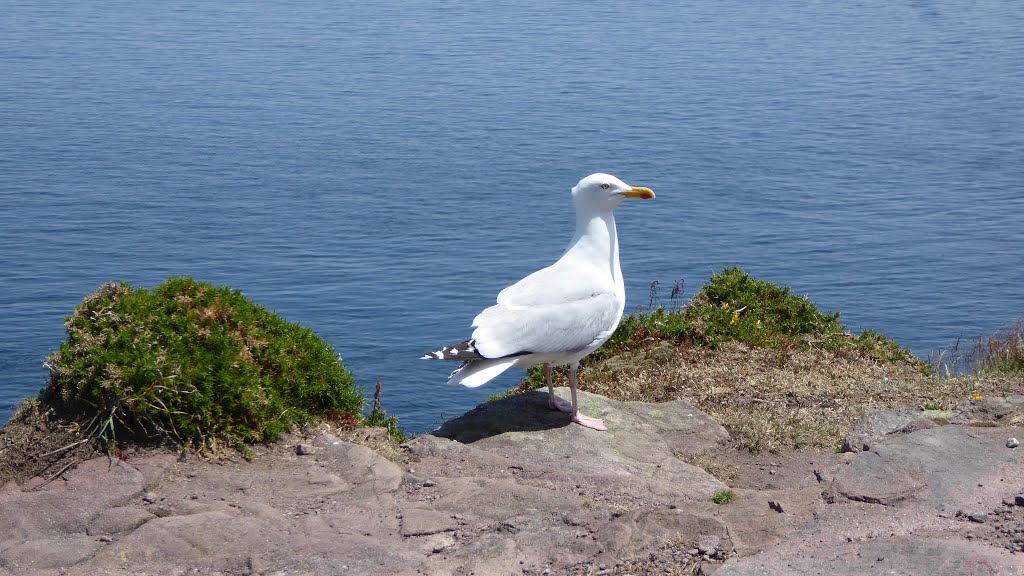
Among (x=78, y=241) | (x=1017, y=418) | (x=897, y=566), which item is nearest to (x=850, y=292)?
(x=1017, y=418)

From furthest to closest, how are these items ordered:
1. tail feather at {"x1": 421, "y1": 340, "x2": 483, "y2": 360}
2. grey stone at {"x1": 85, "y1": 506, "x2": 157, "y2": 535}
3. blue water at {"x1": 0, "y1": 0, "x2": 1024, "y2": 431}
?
blue water at {"x1": 0, "y1": 0, "x2": 1024, "y2": 431}, tail feather at {"x1": 421, "y1": 340, "x2": 483, "y2": 360}, grey stone at {"x1": 85, "y1": 506, "x2": 157, "y2": 535}

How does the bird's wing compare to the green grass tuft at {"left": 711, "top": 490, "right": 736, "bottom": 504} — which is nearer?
the green grass tuft at {"left": 711, "top": 490, "right": 736, "bottom": 504}

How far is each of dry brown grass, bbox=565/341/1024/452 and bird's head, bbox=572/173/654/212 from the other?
2.01m

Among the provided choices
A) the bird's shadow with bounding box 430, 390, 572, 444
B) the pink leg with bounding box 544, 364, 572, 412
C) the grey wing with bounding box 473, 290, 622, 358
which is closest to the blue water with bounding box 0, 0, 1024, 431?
the bird's shadow with bounding box 430, 390, 572, 444

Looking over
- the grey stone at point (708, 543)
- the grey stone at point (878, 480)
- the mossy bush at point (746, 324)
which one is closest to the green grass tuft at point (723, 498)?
the grey stone at point (878, 480)

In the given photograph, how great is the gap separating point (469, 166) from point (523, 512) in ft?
71.9

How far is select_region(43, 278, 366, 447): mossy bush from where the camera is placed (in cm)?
775

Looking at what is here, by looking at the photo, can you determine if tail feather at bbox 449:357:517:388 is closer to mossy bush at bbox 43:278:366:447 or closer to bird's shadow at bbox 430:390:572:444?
bird's shadow at bbox 430:390:572:444

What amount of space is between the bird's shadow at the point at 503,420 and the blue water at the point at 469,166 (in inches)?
255

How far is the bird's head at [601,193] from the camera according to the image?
32.0ft

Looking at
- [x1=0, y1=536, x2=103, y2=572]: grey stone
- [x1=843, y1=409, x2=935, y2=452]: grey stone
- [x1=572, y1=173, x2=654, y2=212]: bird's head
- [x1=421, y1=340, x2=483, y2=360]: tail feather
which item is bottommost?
[x1=843, y1=409, x2=935, y2=452]: grey stone

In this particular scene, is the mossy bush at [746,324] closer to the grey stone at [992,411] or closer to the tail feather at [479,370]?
the grey stone at [992,411]

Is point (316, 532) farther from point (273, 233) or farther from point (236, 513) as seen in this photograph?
point (273, 233)

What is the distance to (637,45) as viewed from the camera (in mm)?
43562
